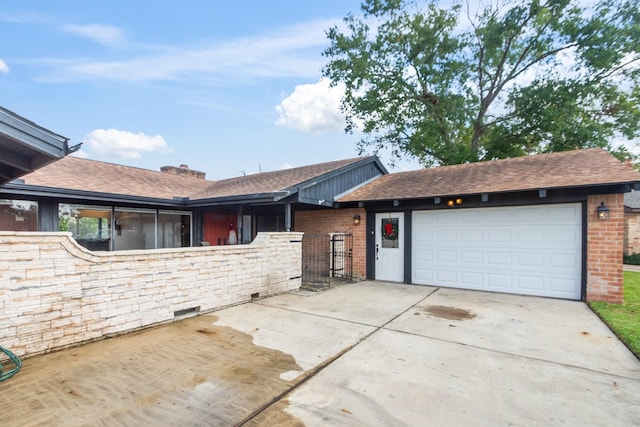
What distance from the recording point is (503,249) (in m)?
7.32

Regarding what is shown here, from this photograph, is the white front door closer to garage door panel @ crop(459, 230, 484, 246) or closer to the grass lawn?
garage door panel @ crop(459, 230, 484, 246)

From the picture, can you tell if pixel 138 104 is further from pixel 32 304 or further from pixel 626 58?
pixel 626 58

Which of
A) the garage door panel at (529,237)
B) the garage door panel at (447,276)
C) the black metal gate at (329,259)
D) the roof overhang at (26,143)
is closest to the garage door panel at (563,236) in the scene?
the garage door panel at (529,237)

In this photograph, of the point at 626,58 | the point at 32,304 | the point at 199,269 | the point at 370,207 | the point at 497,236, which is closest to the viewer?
the point at 32,304

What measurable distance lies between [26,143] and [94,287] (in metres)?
1.92

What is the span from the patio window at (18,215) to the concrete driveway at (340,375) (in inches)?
234

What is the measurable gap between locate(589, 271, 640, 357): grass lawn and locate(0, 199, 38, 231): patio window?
475 inches

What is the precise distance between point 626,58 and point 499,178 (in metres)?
12.5

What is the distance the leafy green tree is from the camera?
44.2ft

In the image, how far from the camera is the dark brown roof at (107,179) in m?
7.64

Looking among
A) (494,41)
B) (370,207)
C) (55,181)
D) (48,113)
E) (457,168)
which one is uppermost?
(494,41)

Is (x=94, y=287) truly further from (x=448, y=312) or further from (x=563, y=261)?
(x=563, y=261)

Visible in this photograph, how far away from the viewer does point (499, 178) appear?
25.8 ft

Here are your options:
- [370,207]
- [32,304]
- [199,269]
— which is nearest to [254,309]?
[199,269]
